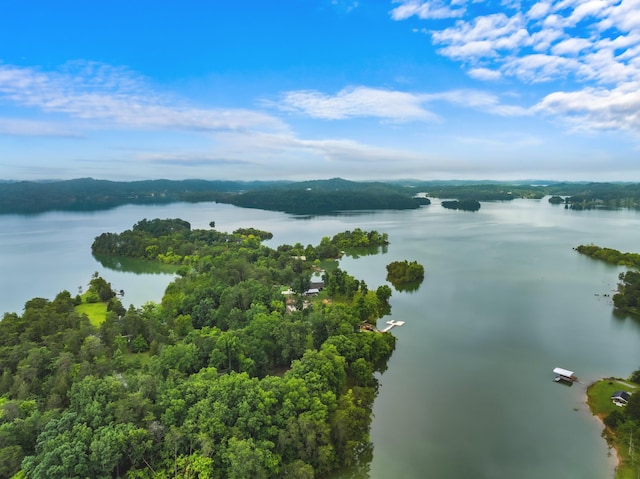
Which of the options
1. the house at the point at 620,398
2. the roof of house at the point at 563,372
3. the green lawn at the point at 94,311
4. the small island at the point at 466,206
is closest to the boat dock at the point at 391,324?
the roof of house at the point at 563,372

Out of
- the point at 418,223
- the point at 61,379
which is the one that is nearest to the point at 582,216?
the point at 418,223

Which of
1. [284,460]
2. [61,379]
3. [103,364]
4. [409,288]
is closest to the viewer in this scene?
[284,460]

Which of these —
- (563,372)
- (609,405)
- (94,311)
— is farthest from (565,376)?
(94,311)

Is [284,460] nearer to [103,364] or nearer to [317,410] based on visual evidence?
[317,410]

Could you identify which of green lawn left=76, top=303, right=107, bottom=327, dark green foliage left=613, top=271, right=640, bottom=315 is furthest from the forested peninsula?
green lawn left=76, top=303, right=107, bottom=327

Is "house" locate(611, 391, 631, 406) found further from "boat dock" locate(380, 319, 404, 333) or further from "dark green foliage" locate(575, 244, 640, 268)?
"dark green foliage" locate(575, 244, 640, 268)

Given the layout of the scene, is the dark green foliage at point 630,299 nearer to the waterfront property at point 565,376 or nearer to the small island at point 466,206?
A: the waterfront property at point 565,376

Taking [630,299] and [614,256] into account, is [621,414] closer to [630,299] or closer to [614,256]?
[630,299]
